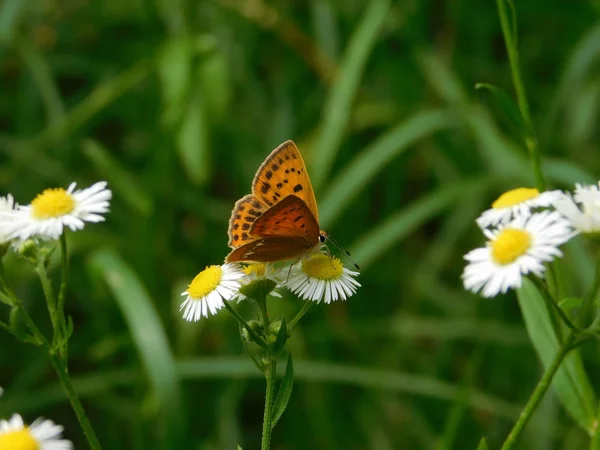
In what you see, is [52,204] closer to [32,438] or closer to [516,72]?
[32,438]

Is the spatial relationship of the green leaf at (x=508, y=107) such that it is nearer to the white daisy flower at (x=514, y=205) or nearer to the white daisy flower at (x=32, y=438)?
the white daisy flower at (x=514, y=205)

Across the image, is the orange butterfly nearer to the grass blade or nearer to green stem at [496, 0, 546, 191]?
green stem at [496, 0, 546, 191]

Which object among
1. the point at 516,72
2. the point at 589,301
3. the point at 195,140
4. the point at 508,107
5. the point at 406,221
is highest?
the point at 195,140

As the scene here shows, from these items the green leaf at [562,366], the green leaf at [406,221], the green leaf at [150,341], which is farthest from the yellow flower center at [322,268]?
the green leaf at [406,221]

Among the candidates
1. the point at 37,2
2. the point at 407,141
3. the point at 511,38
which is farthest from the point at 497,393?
the point at 37,2

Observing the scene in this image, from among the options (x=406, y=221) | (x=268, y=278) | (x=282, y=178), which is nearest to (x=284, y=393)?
(x=268, y=278)

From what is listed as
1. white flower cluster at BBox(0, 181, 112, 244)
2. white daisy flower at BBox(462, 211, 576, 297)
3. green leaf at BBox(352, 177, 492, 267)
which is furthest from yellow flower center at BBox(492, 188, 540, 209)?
green leaf at BBox(352, 177, 492, 267)
